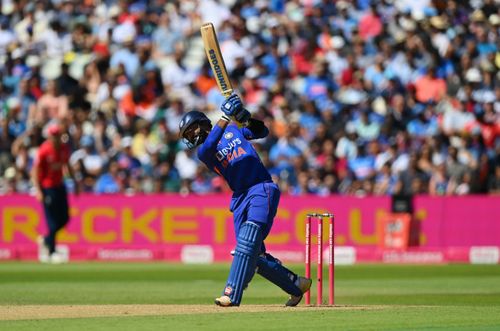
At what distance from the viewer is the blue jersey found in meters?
10.0

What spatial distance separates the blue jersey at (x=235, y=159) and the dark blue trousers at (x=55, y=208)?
833 cm

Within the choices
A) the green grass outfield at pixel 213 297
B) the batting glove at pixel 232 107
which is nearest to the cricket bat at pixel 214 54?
the batting glove at pixel 232 107

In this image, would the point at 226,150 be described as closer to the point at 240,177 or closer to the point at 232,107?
the point at 240,177

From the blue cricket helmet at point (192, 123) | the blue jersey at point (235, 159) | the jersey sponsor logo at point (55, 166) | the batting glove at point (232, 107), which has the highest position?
the batting glove at point (232, 107)

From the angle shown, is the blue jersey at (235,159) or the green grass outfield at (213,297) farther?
the blue jersey at (235,159)

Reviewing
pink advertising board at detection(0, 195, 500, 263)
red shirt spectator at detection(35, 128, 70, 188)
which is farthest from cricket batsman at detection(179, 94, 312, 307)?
pink advertising board at detection(0, 195, 500, 263)

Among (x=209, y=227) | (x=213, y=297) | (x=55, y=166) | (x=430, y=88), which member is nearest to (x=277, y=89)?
(x=430, y=88)

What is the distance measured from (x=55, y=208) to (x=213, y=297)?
5867 mm

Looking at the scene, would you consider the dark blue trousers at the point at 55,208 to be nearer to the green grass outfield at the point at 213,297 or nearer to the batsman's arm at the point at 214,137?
the green grass outfield at the point at 213,297

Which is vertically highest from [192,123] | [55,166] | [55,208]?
[192,123]

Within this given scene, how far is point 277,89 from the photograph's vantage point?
22.3 meters

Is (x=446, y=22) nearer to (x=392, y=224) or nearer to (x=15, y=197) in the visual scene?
(x=392, y=224)

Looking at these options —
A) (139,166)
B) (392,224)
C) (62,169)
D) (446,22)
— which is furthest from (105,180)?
(446,22)

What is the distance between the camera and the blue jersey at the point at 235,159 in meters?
10.0
